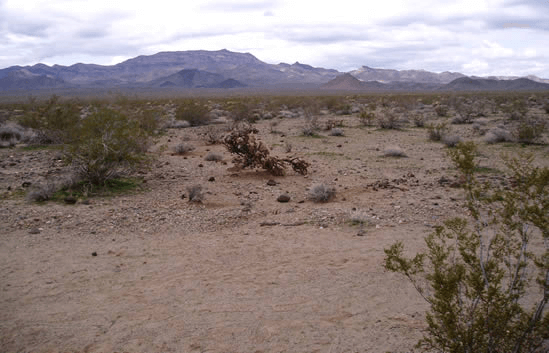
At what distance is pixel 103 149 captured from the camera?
389 inches

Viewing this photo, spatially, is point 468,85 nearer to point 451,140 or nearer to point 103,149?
point 451,140

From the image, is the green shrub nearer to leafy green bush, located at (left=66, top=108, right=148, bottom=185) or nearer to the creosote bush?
the creosote bush

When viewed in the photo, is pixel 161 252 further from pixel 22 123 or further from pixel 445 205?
pixel 22 123

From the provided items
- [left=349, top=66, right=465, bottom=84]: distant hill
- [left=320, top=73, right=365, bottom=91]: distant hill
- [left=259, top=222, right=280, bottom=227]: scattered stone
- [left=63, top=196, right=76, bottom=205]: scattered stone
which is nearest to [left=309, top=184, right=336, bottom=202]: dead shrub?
[left=259, top=222, right=280, bottom=227]: scattered stone

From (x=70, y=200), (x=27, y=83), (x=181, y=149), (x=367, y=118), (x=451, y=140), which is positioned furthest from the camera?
(x=27, y=83)

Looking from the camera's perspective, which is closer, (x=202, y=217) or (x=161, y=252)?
(x=161, y=252)

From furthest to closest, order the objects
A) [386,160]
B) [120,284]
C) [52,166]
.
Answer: [386,160] → [52,166] → [120,284]

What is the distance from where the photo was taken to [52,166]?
39.6 ft

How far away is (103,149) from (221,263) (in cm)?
530

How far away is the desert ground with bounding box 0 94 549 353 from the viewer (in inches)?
171

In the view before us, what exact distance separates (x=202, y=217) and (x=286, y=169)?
14.5 ft

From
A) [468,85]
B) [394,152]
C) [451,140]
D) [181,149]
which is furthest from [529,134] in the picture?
[468,85]

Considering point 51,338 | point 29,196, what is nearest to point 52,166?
point 29,196

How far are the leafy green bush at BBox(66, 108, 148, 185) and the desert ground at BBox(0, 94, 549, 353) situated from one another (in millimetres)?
828
